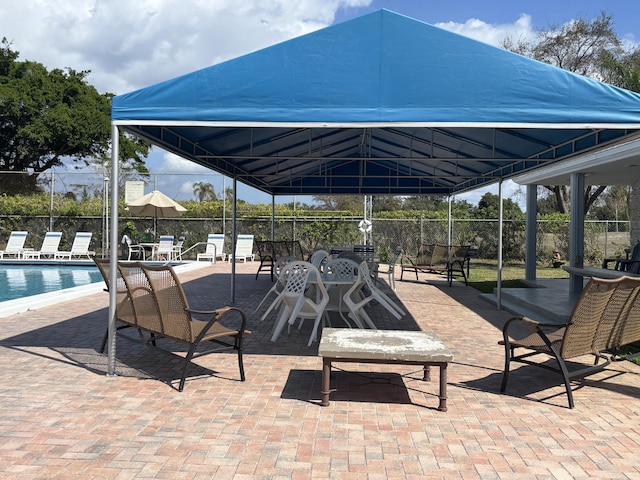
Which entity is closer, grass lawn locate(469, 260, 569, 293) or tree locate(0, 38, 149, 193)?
grass lawn locate(469, 260, 569, 293)

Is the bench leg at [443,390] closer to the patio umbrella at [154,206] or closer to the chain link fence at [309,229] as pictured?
the patio umbrella at [154,206]

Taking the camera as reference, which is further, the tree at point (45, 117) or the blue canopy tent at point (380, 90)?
the tree at point (45, 117)

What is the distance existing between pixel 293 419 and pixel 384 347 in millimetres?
908

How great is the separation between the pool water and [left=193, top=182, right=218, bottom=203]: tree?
16.9ft

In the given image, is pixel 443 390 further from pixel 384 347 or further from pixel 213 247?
pixel 213 247

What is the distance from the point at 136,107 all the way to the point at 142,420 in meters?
2.68

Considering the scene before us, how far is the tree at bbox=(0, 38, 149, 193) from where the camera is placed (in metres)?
28.0

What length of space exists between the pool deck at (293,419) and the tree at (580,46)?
67.6 ft

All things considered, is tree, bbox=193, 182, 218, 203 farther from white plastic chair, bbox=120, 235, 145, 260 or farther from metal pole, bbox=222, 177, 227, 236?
white plastic chair, bbox=120, 235, 145, 260

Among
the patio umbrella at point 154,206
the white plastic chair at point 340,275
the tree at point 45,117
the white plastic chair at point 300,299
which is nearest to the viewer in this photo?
the white plastic chair at point 300,299

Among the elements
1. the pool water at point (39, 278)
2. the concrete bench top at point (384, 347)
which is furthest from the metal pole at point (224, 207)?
the concrete bench top at point (384, 347)

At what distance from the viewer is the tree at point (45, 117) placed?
28.0m

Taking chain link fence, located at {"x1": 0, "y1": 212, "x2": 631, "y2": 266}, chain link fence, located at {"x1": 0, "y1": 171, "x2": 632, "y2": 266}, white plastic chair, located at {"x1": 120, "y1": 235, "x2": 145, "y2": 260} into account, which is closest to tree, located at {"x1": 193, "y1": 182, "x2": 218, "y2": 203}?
chain link fence, located at {"x1": 0, "y1": 171, "x2": 632, "y2": 266}

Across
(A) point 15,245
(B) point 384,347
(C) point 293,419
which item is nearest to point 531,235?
(B) point 384,347
